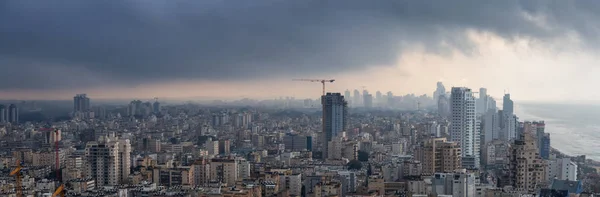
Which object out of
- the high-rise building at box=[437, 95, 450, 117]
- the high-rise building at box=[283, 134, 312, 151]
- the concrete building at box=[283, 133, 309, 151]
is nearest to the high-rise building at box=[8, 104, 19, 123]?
the concrete building at box=[283, 133, 309, 151]

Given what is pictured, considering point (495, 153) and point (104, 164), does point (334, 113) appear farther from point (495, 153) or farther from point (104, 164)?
point (104, 164)

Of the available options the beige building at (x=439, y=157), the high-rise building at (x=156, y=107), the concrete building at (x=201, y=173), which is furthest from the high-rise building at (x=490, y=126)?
the high-rise building at (x=156, y=107)

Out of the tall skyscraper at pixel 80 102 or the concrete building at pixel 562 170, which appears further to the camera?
the tall skyscraper at pixel 80 102

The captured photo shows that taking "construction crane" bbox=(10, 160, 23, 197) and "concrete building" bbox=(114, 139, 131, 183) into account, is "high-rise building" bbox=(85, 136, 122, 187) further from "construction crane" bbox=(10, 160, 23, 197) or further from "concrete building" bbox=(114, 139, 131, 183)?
"construction crane" bbox=(10, 160, 23, 197)

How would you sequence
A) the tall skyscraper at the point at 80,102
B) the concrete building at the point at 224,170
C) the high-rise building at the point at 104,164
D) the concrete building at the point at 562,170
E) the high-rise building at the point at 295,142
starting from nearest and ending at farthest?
the concrete building at the point at 562,170 < the high-rise building at the point at 104,164 < the concrete building at the point at 224,170 < the tall skyscraper at the point at 80,102 < the high-rise building at the point at 295,142

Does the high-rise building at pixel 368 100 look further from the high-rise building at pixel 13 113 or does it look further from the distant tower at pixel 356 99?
the high-rise building at pixel 13 113

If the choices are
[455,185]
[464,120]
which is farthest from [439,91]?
[455,185]
